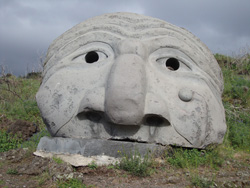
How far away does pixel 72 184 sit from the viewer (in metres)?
2.64

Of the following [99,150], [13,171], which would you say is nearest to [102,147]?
[99,150]

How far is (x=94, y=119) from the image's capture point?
3348 mm

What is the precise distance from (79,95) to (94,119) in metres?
0.34

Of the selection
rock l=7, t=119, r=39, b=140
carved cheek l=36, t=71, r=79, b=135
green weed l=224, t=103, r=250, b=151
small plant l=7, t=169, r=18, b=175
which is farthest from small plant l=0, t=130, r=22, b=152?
green weed l=224, t=103, r=250, b=151

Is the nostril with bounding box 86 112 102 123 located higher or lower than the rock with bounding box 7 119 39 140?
higher

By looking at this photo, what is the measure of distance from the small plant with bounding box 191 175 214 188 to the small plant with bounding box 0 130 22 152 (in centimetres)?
345

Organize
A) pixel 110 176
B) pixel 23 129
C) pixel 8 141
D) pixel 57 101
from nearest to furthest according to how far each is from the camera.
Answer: pixel 110 176
pixel 57 101
pixel 8 141
pixel 23 129

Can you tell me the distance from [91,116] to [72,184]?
0.93 metres

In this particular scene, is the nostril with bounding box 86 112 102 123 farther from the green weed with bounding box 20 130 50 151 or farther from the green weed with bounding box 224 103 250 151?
the green weed with bounding box 224 103 250 151

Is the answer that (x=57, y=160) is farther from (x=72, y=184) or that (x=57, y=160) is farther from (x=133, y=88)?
(x=133, y=88)

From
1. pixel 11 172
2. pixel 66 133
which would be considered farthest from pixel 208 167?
pixel 11 172

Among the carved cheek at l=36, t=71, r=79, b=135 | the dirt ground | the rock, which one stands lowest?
the dirt ground

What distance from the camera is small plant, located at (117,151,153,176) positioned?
2908mm

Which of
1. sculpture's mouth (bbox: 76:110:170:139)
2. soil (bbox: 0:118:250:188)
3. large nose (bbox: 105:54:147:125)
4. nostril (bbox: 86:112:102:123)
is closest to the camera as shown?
soil (bbox: 0:118:250:188)
